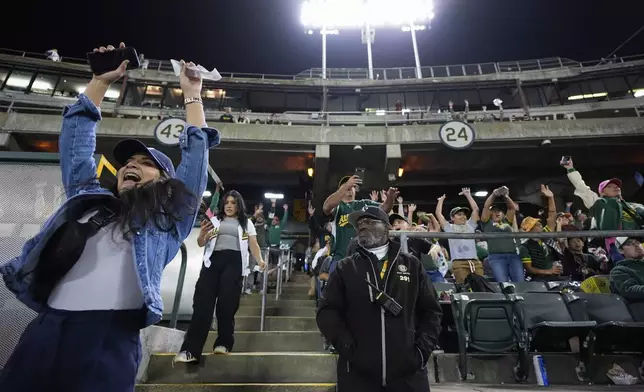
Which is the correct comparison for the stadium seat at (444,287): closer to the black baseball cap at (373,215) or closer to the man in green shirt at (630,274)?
the man in green shirt at (630,274)

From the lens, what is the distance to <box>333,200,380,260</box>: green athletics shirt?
145 inches

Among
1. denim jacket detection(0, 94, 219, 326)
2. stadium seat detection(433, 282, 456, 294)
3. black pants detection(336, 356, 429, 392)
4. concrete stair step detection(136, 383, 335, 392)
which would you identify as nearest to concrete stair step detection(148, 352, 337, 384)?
concrete stair step detection(136, 383, 335, 392)

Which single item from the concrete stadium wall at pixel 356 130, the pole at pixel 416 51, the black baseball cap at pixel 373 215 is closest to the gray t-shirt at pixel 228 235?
the black baseball cap at pixel 373 215

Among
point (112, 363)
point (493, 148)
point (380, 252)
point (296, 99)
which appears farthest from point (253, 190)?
point (112, 363)

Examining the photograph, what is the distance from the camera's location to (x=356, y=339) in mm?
2127

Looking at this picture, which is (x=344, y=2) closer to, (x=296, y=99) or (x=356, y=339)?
(x=296, y=99)

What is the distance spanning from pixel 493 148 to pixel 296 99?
14.5 meters

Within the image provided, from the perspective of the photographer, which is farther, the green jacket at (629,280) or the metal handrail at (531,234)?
the green jacket at (629,280)

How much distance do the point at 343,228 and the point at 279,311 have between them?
2725 millimetres

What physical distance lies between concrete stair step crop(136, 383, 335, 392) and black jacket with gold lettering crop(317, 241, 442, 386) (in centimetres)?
85

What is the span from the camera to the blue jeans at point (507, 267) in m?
5.03

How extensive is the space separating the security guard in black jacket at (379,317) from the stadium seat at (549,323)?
1556mm

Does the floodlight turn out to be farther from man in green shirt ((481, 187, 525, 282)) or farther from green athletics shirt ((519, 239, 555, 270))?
man in green shirt ((481, 187, 525, 282))

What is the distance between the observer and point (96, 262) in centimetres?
112
